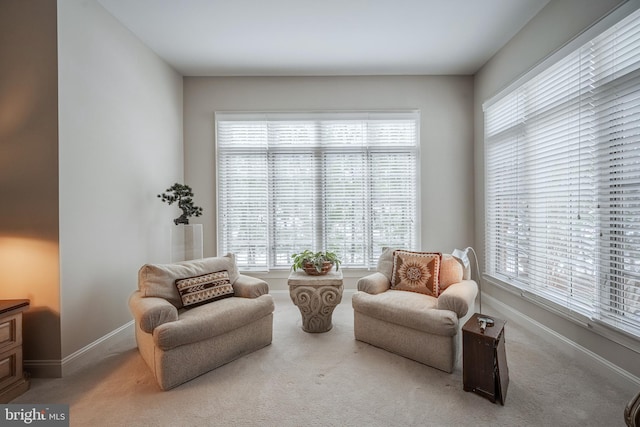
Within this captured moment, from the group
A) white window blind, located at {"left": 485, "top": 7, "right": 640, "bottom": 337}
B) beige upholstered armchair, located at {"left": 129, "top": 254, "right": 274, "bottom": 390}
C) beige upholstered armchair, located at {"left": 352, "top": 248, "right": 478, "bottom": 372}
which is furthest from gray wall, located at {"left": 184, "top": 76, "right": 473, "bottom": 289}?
beige upholstered armchair, located at {"left": 129, "top": 254, "right": 274, "bottom": 390}

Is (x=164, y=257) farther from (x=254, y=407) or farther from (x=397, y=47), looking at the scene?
(x=397, y=47)

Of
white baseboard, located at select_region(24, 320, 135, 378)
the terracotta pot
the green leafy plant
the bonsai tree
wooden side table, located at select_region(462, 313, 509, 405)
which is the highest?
the bonsai tree

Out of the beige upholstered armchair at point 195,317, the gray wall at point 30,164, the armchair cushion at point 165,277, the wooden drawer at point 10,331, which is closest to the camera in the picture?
the wooden drawer at point 10,331

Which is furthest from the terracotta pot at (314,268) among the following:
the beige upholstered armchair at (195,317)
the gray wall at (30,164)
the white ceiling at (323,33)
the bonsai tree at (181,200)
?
the white ceiling at (323,33)

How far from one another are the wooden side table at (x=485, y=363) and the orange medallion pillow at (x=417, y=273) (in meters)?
0.76

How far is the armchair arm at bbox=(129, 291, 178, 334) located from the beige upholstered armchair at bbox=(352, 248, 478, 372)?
1616mm

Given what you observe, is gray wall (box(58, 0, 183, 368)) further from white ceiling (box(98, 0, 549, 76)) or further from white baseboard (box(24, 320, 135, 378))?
white ceiling (box(98, 0, 549, 76))

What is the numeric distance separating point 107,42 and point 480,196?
471 centimetres

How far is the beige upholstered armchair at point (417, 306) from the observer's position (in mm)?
2258

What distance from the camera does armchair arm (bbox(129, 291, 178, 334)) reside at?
2.07 meters

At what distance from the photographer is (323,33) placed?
3107 mm

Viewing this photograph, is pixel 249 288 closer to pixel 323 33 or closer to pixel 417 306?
pixel 417 306

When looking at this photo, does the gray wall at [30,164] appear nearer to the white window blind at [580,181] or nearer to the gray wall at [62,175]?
the gray wall at [62,175]

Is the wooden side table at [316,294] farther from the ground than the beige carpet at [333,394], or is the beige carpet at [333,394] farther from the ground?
the wooden side table at [316,294]
